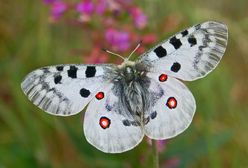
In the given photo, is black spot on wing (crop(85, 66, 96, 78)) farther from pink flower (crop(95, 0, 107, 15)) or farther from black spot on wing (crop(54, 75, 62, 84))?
pink flower (crop(95, 0, 107, 15))

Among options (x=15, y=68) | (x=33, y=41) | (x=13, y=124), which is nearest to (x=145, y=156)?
(x=13, y=124)

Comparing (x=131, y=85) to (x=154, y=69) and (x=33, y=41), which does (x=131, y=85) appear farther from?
(x=33, y=41)

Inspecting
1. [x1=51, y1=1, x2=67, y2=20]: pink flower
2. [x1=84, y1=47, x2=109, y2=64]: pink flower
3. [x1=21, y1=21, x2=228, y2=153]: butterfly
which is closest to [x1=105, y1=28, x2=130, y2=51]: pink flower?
[x1=84, y1=47, x2=109, y2=64]: pink flower

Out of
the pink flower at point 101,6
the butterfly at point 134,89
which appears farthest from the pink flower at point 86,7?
the butterfly at point 134,89

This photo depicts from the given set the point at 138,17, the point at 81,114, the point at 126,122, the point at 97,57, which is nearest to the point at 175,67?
the point at 126,122

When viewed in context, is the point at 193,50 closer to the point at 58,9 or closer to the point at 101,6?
the point at 101,6

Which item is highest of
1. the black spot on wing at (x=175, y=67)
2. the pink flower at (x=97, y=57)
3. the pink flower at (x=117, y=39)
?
the pink flower at (x=117, y=39)

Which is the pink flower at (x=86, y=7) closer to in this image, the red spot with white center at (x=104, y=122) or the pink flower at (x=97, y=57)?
the pink flower at (x=97, y=57)
